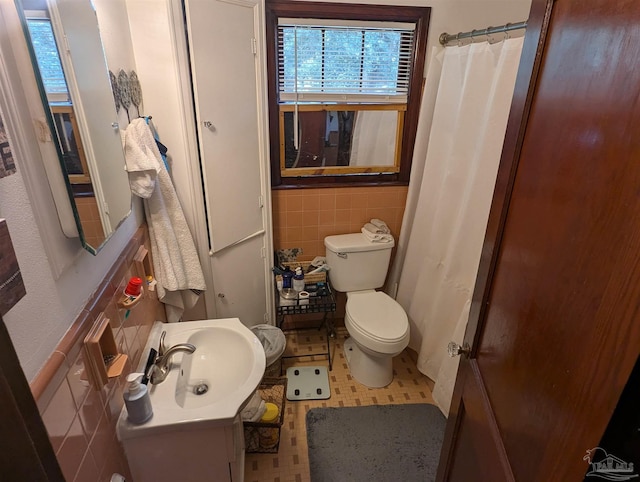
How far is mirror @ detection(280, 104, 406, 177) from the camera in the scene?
7.06 feet

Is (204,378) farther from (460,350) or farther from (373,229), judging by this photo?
(373,229)

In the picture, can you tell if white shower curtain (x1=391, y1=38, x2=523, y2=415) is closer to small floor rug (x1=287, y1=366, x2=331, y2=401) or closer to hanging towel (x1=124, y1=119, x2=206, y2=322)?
small floor rug (x1=287, y1=366, x2=331, y2=401)

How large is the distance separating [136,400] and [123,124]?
0.93 metres

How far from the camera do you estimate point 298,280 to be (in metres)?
2.24

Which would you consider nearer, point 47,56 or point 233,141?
point 47,56

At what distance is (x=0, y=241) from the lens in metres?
0.59

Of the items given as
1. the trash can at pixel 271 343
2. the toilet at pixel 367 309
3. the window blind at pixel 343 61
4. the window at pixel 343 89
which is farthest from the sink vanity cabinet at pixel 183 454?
the window blind at pixel 343 61

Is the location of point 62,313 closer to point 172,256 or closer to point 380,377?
point 172,256

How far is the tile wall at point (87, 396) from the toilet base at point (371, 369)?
51.0 inches

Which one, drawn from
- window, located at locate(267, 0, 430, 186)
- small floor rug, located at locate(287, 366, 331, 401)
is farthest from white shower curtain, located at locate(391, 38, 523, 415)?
small floor rug, located at locate(287, 366, 331, 401)

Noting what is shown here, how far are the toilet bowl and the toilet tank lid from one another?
297 millimetres

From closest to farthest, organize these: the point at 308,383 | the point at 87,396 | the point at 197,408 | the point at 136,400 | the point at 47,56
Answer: the point at 47,56 < the point at 87,396 < the point at 136,400 < the point at 197,408 < the point at 308,383

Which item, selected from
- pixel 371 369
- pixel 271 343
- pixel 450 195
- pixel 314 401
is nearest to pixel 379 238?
pixel 450 195

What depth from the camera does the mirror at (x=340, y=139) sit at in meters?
2.15
